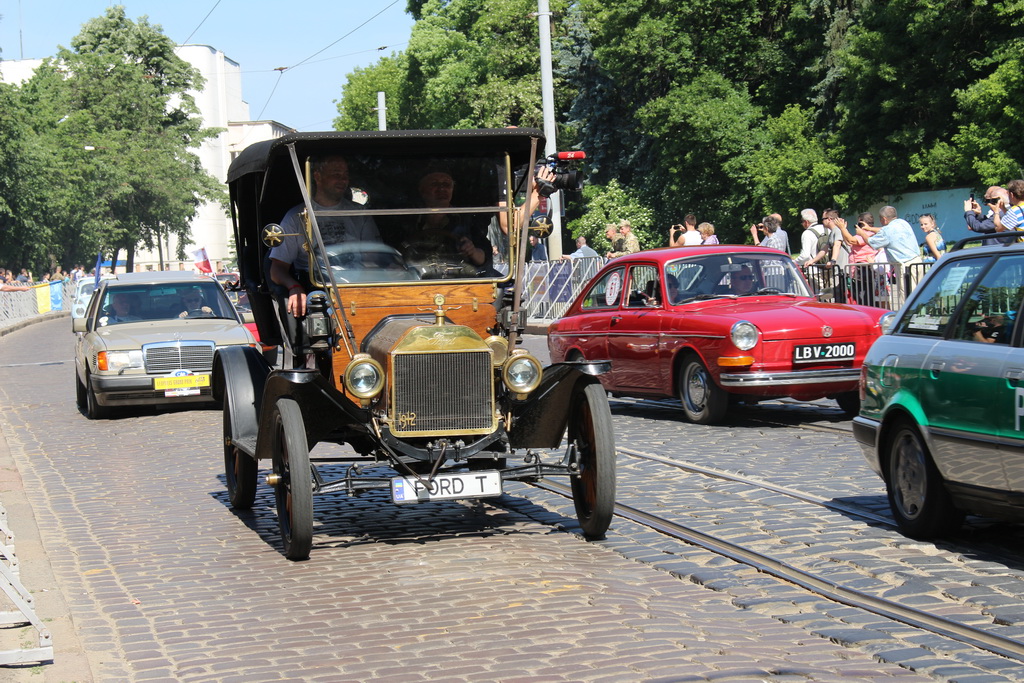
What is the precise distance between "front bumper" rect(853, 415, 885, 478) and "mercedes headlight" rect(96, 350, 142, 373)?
9.77m

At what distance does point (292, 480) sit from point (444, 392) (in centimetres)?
94

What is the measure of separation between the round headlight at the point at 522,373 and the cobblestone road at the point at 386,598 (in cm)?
90

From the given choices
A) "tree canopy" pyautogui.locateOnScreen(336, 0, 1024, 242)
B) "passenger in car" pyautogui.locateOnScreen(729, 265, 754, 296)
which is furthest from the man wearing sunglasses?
"tree canopy" pyautogui.locateOnScreen(336, 0, 1024, 242)

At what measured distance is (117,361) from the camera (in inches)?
611

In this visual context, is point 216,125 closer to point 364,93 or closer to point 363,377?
point 364,93

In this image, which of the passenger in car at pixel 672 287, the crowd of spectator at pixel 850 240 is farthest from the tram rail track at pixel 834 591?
the crowd of spectator at pixel 850 240

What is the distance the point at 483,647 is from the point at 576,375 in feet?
8.13

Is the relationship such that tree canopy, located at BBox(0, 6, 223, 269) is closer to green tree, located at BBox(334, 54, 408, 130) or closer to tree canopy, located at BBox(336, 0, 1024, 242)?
green tree, located at BBox(334, 54, 408, 130)

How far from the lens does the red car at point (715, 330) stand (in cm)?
1221

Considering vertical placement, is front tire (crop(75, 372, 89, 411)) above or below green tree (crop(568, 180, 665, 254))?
below

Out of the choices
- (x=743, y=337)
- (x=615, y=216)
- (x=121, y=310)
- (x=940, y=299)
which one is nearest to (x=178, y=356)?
(x=121, y=310)

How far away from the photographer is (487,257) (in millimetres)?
8406

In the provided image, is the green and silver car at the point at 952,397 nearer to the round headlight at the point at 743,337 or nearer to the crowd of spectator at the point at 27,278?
the round headlight at the point at 743,337

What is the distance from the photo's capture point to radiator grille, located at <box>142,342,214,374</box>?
15633 millimetres
